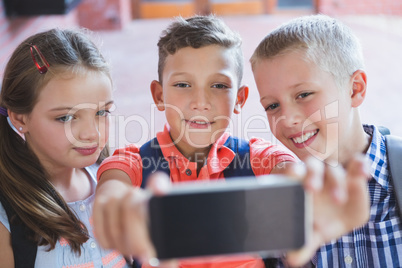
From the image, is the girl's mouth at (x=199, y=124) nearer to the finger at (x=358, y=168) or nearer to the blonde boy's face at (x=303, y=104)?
the blonde boy's face at (x=303, y=104)

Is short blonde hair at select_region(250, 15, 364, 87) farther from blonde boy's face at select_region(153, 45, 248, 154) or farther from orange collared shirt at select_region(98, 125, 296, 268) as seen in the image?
orange collared shirt at select_region(98, 125, 296, 268)

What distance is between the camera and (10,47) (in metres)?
4.69

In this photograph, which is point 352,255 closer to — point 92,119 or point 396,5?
point 92,119

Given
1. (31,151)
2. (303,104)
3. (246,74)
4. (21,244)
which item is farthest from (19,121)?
(246,74)

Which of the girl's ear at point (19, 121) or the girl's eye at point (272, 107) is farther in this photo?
the girl's ear at point (19, 121)

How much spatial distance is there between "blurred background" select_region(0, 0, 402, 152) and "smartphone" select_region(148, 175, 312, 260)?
110 cm

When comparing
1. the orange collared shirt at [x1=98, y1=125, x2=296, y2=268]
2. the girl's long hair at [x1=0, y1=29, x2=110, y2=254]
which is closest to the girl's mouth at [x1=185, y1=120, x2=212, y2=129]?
the orange collared shirt at [x1=98, y1=125, x2=296, y2=268]

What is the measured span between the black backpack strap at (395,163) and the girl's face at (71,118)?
86 centimetres

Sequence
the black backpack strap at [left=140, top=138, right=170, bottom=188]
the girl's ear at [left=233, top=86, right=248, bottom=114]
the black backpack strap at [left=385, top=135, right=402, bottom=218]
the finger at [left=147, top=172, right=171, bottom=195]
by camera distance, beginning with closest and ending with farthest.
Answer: the finger at [left=147, top=172, right=171, bottom=195]
the black backpack strap at [left=385, top=135, right=402, bottom=218]
the black backpack strap at [left=140, top=138, right=170, bottom=188]
the girl's ear at [left=233, top=86, right=248, bottom=114]

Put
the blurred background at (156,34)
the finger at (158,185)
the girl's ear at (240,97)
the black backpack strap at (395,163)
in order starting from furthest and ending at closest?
the blurred background at (156,34), the girl's ear at (240,97), the black backpack strap at (395,163), the finger at (158,185)

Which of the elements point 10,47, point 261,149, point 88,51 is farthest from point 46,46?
point 10,47

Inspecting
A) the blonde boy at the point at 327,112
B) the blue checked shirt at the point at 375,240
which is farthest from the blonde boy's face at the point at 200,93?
the blue checked shirt at the point at 375,240

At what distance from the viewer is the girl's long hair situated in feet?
4.58

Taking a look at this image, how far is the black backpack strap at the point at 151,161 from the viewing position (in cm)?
143
